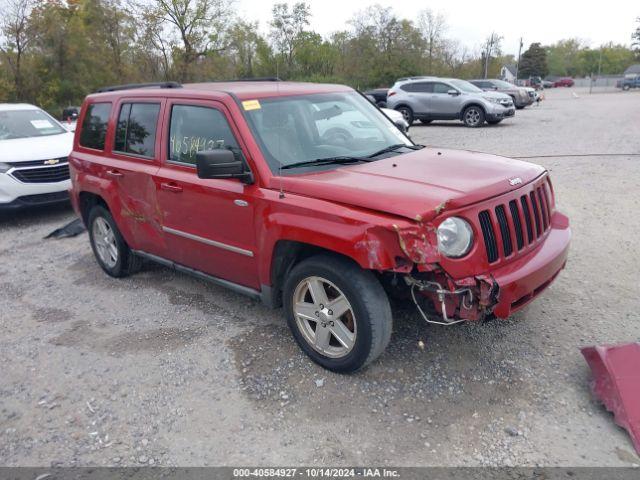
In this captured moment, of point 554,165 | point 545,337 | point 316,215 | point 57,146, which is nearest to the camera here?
point 316,215

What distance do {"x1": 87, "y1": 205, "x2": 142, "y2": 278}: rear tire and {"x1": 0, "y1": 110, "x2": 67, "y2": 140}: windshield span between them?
4.14 m

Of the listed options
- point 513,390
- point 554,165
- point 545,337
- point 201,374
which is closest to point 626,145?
point 554,165

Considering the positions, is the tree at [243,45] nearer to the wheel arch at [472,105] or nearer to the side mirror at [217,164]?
the wheel arch at [472,105]

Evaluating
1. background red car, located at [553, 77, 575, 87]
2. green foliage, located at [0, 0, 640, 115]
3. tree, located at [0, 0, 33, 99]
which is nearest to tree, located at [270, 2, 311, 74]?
green foliage, located at [0, 0, 640, 115]

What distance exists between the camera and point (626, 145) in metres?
12.4

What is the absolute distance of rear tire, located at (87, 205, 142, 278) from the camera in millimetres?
A: 5484

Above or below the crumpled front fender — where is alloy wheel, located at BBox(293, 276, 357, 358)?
above

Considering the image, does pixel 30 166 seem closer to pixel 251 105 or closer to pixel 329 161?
pixel 251 105

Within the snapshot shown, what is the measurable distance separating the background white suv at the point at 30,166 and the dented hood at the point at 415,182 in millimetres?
5828

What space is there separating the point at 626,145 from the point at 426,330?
35.1 feet

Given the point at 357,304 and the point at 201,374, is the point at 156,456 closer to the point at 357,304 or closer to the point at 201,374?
the point at 201,374

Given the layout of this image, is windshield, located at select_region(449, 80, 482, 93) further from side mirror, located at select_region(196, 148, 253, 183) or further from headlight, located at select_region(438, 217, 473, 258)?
headlight, located at select_region(438, 217, 473, 258)

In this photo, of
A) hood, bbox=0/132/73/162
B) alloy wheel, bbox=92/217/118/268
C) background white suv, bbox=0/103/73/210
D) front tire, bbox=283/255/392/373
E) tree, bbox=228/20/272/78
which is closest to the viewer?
front tire, bbox=283/255/392/373

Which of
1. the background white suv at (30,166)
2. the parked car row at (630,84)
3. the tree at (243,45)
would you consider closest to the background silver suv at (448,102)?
the background white suv at (30,166)
